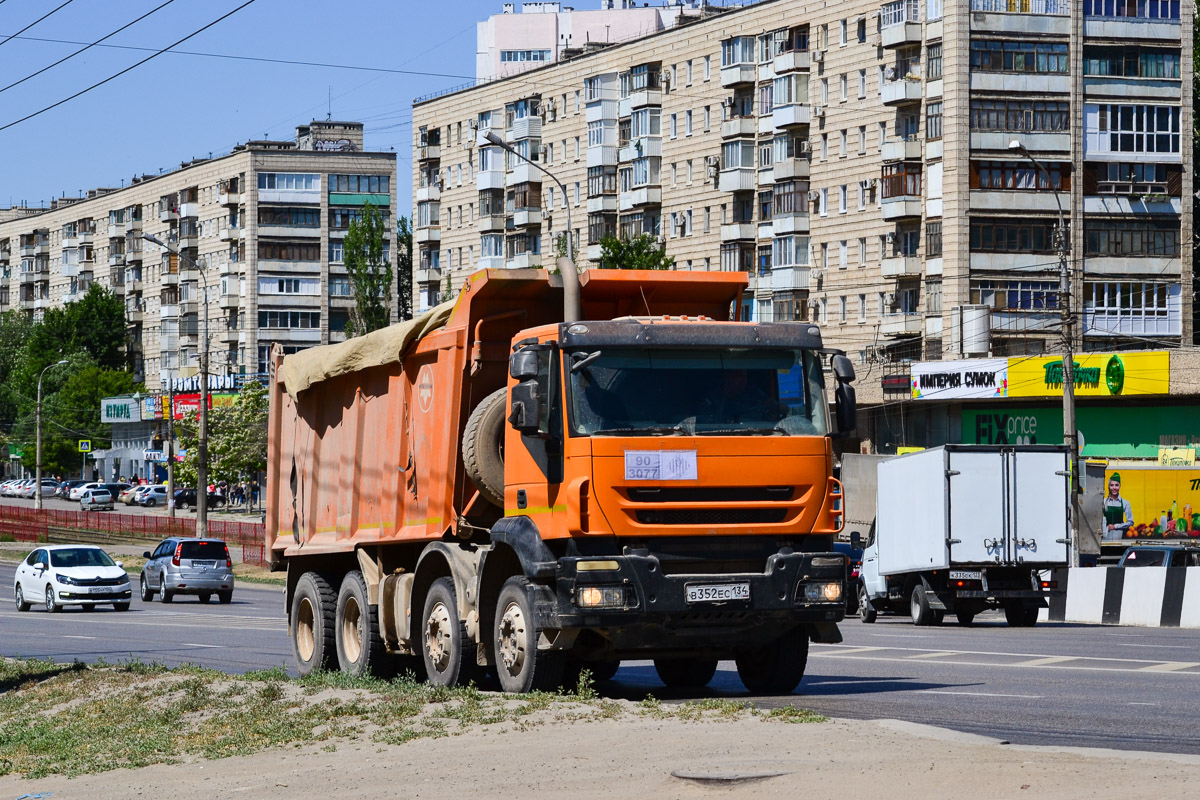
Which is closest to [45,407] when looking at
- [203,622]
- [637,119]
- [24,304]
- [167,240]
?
[167,240]

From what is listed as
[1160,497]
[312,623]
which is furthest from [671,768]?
[1160,497]

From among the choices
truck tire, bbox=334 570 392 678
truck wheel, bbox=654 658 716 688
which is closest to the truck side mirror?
truck wheel, bbox=654 658 716 688

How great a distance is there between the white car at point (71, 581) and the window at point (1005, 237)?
1438 inches

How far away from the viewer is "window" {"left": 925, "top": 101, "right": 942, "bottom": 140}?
6656 cm

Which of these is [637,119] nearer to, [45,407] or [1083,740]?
[45,407]

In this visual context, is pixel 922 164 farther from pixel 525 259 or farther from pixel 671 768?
pixel 671 768

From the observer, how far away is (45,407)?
12675cm

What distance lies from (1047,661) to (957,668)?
1.70 metres

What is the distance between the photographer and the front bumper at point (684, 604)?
13.5 metres

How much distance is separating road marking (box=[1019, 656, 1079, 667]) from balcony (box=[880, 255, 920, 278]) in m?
48.4

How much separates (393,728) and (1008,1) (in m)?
58.3

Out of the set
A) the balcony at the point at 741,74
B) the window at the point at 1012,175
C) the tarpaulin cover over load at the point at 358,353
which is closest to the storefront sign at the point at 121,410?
the balcony at the point at 741,74

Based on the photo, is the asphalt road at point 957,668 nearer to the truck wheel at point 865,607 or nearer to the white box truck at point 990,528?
the truck wheel at point 865,607

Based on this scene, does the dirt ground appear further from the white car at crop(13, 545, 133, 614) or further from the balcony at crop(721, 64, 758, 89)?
the balcony at crop(721, 64, 758, 89)
